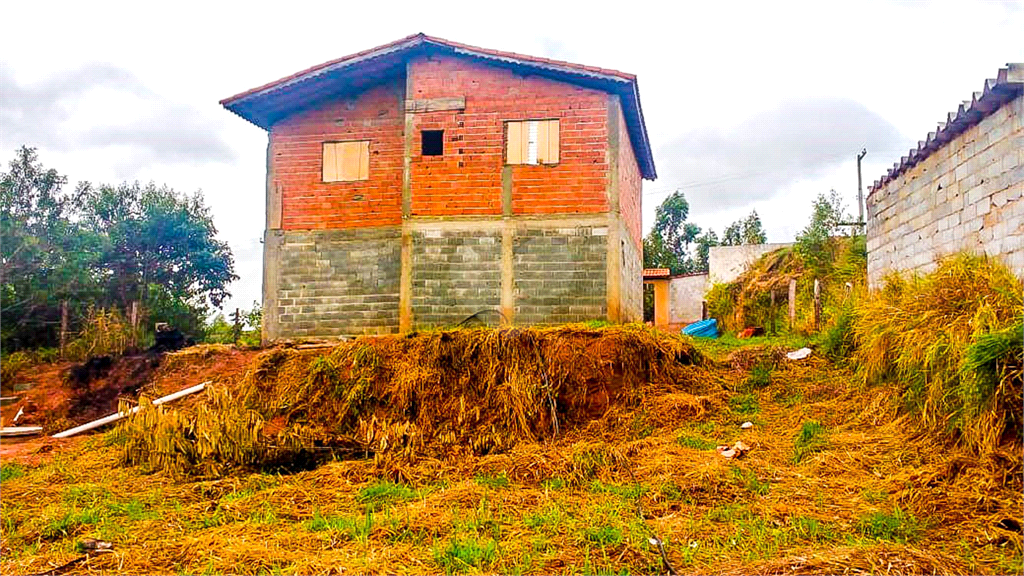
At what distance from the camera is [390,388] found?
28.0 ft

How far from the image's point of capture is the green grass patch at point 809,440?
6684 mm

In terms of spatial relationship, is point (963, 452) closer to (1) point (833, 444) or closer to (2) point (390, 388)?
(1) point (833, 444)

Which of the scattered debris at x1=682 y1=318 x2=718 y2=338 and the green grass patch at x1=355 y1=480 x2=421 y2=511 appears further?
the scattered debris at x1=682 y1=318 x2=718 y2=338

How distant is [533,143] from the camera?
42.8 feet

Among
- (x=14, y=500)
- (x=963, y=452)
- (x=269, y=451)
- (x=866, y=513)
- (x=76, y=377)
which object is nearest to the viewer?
(x=866, y=513)

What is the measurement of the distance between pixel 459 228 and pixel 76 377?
768 centimetres

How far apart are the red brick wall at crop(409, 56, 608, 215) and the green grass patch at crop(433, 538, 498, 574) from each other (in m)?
8.82

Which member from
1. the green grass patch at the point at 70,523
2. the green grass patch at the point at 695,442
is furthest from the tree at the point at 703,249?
the green grass patch at the point at 70,523

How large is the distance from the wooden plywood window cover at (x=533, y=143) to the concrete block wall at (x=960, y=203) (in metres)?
5.21

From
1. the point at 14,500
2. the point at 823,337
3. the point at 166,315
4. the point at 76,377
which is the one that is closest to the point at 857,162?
the point at 823,337

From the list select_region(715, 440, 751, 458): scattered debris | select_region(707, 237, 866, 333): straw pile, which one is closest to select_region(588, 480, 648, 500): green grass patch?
select_region(715, 440, 751, 458): scattered debris

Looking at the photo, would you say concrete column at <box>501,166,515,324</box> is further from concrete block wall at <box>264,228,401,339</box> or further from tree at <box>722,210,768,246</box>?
tree at <box>722,210,768,246</box>

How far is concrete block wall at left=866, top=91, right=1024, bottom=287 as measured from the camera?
23.3 feet

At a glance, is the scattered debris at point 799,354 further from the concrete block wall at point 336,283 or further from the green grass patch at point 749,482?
the concrete block wall at point 336,283
